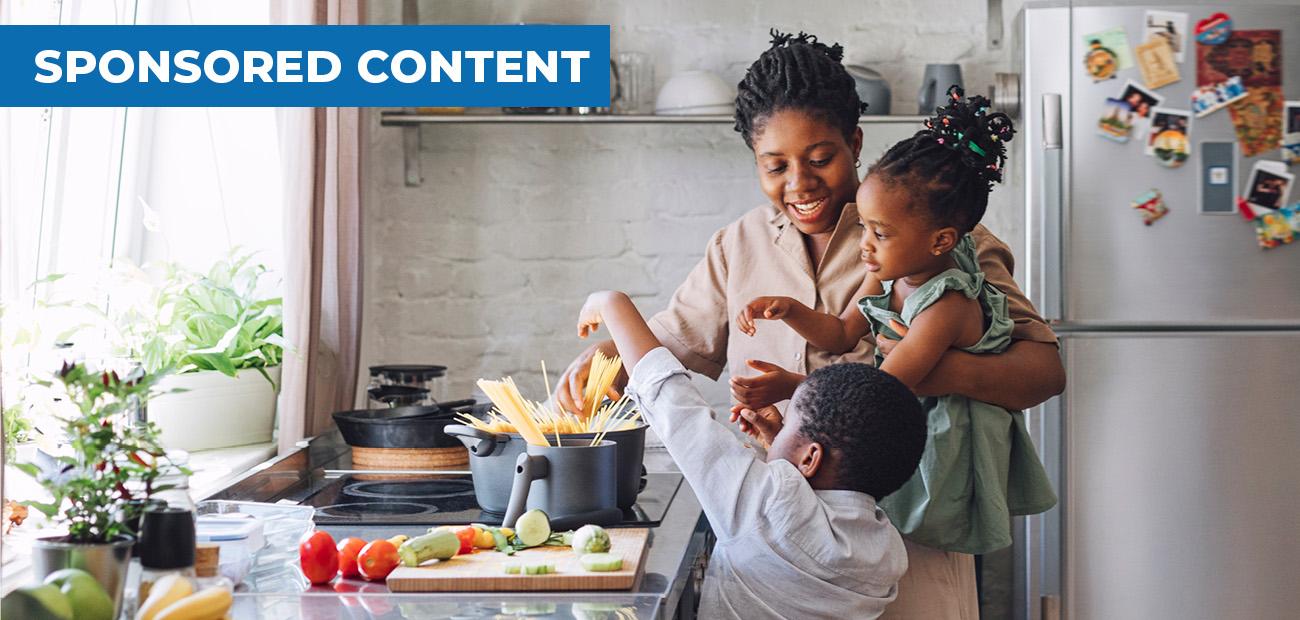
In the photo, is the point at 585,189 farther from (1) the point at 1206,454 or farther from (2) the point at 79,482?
(2) the point at 79,482

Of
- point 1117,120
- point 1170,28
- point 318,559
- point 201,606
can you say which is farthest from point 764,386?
point 1170,28

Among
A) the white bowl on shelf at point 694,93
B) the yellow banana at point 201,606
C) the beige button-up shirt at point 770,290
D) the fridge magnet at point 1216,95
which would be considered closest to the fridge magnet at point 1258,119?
the fridge magnet at point 1216,95

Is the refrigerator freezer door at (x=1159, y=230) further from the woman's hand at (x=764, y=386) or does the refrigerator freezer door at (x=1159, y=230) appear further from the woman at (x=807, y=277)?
the woman's hand at (x=764, y=386)

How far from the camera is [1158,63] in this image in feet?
9.10

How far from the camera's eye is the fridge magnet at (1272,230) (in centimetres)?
276

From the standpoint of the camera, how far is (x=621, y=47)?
3264mm

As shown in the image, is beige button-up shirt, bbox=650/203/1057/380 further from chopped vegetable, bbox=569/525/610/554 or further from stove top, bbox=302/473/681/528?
chopped vegetable, bbox=569/525/610/554

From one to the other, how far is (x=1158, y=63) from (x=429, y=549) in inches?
82.8

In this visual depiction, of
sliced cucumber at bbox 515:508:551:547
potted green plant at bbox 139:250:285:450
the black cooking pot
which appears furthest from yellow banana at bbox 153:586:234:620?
potted green plant at bbox 139:250:285:450

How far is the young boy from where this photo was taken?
1356mm

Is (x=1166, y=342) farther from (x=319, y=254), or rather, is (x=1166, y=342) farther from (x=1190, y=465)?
(x=319, y=254)

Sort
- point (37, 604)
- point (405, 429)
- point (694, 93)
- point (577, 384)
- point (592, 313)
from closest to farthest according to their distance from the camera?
point (37, 604) → point (592, 313) → point (577, 384) → point (405, 429) → point (694, 93)

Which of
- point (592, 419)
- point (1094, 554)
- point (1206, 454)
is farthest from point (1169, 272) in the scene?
point (592, 419)

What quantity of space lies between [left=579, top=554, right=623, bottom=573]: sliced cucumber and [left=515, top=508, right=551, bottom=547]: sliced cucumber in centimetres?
8
